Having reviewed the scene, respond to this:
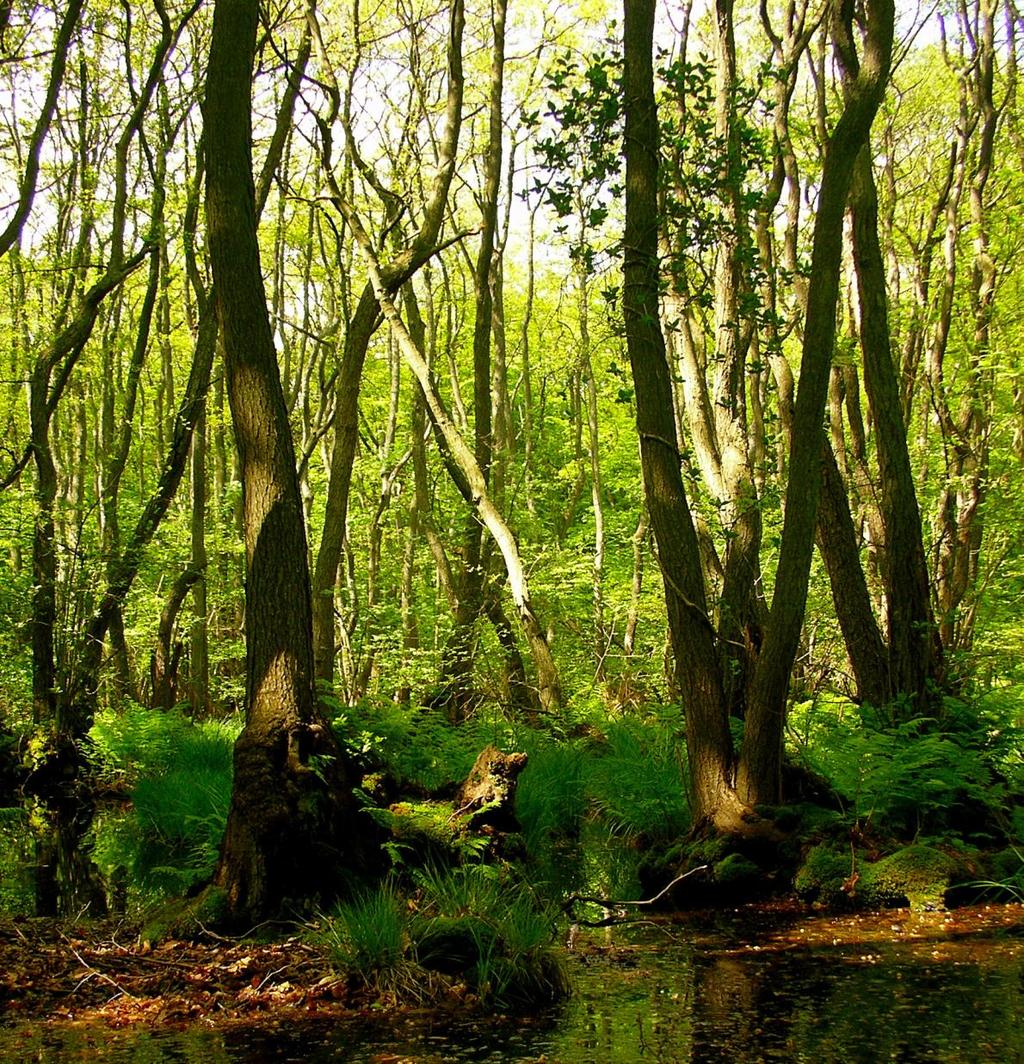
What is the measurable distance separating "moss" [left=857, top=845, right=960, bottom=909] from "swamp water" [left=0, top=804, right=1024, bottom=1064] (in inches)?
23.1

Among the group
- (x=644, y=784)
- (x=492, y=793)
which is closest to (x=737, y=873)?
(x=492, y=793)

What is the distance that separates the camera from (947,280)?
39.1 feet

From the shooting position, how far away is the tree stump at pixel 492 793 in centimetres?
703

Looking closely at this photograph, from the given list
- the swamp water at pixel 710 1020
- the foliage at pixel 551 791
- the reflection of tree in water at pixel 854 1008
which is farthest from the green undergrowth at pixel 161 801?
the reflection of tree in water at pixel 854 1008

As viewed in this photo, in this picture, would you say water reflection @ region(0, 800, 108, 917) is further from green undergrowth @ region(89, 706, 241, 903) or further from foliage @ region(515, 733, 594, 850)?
foliage @ region(515, 733, 594, 850)

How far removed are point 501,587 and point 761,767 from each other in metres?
6.80

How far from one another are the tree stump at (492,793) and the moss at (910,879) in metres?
2.37

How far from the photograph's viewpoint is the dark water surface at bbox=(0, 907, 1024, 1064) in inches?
151

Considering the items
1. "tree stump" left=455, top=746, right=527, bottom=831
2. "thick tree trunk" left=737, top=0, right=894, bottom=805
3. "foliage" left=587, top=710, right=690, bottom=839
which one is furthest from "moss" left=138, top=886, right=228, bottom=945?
"foliage" left=587, top=710, right=690, bottom=839

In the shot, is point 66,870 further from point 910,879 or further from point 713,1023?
point 910,879

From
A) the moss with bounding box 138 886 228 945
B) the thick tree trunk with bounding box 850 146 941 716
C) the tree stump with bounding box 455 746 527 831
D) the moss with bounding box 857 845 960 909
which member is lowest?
the moss with bounding box 857 845 960 909

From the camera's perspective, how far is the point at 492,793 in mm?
7078

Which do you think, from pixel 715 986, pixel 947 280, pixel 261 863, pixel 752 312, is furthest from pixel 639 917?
pixel 947 280

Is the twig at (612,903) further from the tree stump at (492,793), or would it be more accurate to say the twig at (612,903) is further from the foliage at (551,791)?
the foliage at (551,791)
